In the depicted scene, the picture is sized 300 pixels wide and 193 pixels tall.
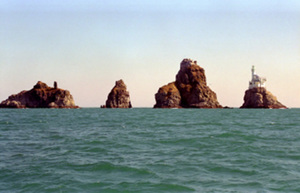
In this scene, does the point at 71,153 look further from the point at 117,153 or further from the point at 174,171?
the point at 174,171

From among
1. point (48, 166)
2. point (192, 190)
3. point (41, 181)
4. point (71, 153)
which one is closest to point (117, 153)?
point (71, 153)

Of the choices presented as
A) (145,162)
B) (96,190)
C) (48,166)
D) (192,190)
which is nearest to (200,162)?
(145,162)

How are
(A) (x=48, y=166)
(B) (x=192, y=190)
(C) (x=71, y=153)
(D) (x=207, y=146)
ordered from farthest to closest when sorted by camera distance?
1. (D) (x=207, y=146)
2. (C) (x=71, y=153)
3. (A) (x=48, y=166)
4. (B) (x=192, y=190)

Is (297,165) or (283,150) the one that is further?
(283,150)

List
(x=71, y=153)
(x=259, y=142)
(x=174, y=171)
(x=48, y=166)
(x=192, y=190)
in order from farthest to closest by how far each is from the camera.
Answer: (x=259, y=142) < (x=71, y=153) < (x=48, y=166) < (x=174, y=171) < (x=192, y=190)

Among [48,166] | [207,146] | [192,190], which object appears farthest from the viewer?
[207,146]

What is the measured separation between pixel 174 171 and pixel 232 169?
3710 mm

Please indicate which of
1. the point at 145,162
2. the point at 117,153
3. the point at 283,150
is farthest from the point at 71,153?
the point at 283,150

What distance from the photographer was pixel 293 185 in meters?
14.4

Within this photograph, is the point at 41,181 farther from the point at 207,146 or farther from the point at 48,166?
the point at 207,146

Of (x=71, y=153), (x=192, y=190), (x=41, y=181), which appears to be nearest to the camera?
(x=192, y=190)

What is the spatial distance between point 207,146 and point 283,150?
20.9 feet

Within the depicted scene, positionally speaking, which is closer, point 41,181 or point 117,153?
point 41,181

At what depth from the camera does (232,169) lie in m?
17.5
